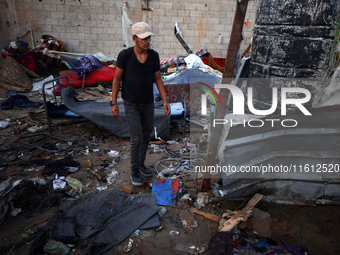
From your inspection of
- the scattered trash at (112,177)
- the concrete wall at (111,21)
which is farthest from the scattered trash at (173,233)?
the concrete wall at (111,21)

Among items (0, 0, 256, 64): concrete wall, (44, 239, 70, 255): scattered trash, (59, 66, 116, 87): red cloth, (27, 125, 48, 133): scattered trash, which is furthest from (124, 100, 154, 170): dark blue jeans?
(0, 0, 256, 64): concrete wall

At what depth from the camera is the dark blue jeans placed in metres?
2.92

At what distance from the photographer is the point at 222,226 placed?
8.09 feet

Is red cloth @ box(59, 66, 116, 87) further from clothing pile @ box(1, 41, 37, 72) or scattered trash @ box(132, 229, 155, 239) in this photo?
scattered trash @ box(132, 229, 155, 239)

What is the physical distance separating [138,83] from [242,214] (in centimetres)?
186

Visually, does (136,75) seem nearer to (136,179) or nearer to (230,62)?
(230,62)

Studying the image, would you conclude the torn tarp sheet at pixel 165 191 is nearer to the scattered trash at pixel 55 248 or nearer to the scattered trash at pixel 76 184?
the scattered trash at pixel 76 184

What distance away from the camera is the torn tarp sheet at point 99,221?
2258mm

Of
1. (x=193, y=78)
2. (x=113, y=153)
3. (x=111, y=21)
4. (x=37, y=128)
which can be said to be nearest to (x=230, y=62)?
(x=113, y=153)

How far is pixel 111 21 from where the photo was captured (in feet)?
32.8

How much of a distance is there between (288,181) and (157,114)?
2.53 metres

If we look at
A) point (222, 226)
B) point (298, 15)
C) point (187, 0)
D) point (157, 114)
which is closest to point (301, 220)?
point (222, 226)

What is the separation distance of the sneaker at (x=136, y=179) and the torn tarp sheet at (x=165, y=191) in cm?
18

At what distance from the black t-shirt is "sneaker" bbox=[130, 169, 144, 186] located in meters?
0.96
